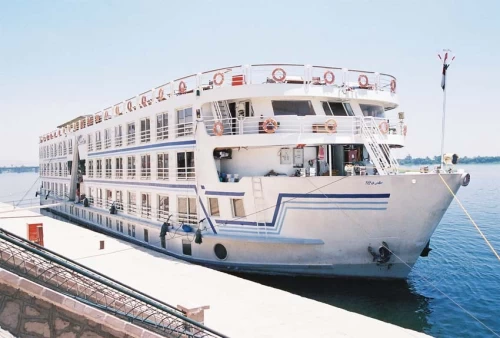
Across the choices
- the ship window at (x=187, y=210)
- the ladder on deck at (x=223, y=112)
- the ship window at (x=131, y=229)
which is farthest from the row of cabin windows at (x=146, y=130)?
the ship window at (x=131, y=229)

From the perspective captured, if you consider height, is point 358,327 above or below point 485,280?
above

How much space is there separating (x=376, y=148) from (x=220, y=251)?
7.11 m

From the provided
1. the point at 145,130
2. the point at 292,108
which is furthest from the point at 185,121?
the point at 292,108

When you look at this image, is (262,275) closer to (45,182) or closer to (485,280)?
(485,280)

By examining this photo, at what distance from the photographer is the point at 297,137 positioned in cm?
1355

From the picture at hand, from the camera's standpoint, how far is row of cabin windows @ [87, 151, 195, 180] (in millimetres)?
16111

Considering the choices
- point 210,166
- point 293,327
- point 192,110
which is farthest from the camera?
point 192,110

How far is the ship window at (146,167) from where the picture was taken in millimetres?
19609

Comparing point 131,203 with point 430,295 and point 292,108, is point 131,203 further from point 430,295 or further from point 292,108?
point 430,295

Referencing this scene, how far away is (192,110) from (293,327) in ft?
34.1

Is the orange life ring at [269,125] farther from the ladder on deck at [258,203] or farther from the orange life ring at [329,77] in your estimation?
the orange life ring at [329,77]

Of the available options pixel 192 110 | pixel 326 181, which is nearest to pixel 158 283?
pixel 326 181

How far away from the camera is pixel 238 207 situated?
46.4 ft

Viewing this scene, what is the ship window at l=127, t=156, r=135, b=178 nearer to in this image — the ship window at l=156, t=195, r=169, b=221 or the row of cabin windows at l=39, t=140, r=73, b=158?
the ship window at l=156, t=195, r=169, b=221
